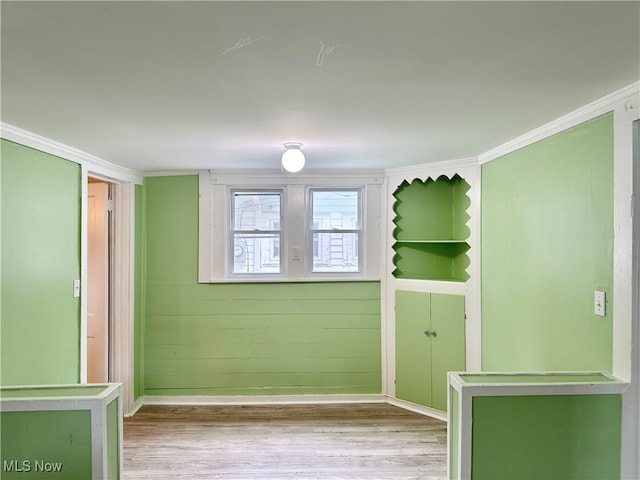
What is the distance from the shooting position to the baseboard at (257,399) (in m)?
3.84

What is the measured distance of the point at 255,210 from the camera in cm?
398

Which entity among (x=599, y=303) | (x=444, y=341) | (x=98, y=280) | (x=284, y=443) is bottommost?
(x=284, y=443)

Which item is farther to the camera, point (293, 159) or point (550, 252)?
point (293, 159)

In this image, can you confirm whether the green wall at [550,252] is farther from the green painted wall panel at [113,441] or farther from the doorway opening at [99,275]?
the doorway opening at [99,275]

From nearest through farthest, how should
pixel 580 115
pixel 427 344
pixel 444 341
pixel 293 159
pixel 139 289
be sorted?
1. pixel 580 115
2. pixel 293 159
3. pixel 444 341
4. pixel 427 344
5. pixel 139 289

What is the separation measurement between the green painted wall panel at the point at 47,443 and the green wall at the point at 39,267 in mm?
687

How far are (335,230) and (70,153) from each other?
2.30 meters

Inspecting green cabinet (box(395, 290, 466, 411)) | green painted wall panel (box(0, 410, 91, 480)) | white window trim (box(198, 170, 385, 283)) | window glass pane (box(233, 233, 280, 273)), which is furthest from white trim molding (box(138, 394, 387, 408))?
green painted wall panel (box(0, 410, 91, 480))

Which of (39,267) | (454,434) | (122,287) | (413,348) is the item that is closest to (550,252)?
(454,434)

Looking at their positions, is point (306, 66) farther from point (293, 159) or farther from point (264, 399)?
point (264, 399)

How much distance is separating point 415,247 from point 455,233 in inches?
15.7

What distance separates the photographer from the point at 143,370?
3844 mm

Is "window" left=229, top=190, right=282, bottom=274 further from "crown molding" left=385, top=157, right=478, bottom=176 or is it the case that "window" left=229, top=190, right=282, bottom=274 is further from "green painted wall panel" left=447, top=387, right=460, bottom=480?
"green painted wall panel" left=447, top=387, right=460, bottom=480
